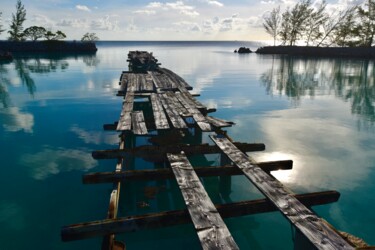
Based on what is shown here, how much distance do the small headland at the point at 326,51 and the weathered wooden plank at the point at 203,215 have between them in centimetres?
7136

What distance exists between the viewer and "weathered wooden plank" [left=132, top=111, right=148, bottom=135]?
7.28 metres

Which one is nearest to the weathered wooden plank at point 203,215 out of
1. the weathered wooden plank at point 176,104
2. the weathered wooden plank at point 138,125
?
the weathered wooden plank at point 138,125

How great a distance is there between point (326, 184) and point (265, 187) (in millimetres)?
4259

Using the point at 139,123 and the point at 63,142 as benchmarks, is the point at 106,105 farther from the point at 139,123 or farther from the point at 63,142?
the point at 139,123

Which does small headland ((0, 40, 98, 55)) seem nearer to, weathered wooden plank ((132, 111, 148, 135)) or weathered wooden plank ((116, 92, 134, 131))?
weathered wooden plank ((116, 92, 134, 131))

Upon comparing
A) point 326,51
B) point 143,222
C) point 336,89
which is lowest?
point 143,222

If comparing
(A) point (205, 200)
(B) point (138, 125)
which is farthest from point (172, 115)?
(A) point (205, 200)

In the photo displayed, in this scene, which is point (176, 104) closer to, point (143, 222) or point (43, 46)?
point (143, 222)

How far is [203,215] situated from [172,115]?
545 cm

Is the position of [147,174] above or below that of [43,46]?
below

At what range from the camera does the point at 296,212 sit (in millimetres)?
3779

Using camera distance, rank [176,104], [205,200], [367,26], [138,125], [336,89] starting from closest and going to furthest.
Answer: [205,200] < [138,125] < [176,104] < [336,89] < [367,26]

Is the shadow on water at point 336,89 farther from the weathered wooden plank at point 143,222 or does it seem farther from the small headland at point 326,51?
the small headland at point 326,51

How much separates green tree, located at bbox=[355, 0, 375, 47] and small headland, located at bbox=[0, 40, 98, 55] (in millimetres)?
72423
